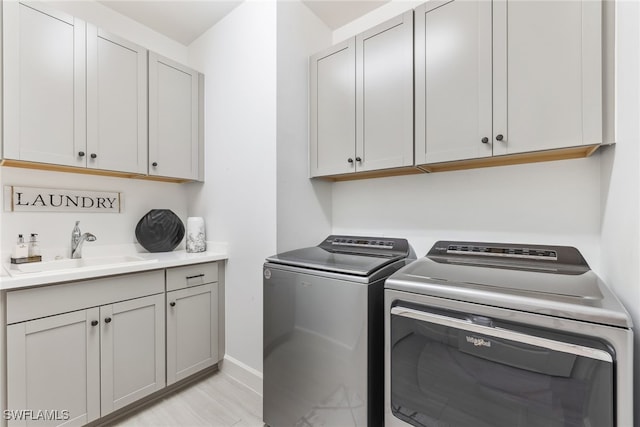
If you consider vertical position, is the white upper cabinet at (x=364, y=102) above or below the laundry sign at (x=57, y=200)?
above

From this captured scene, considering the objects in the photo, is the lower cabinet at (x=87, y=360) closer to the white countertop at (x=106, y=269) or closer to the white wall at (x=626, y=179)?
the white countertop at (x=106, y=269)

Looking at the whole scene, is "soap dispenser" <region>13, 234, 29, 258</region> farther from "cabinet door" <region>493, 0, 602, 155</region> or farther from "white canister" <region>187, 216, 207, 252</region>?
"cabinet door" <region>493, 0, 602, 155</region>

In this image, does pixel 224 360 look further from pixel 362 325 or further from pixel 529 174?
pixel 529 174

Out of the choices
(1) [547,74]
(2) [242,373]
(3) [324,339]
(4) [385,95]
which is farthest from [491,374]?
(2) [242,373]

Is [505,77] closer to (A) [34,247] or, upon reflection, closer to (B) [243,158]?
(B) [243,158]

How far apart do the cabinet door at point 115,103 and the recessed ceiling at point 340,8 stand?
4.13ft

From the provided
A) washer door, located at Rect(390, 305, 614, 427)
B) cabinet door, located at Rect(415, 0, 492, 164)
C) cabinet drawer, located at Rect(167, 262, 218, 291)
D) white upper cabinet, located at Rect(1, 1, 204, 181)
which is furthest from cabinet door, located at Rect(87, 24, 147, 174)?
washer door, located at Rect(390, 305, 614, 427)

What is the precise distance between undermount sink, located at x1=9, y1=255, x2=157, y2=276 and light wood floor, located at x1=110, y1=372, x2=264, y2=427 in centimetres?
88

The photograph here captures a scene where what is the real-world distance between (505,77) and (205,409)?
2396mm

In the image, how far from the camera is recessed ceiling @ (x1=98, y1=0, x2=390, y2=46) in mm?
2002

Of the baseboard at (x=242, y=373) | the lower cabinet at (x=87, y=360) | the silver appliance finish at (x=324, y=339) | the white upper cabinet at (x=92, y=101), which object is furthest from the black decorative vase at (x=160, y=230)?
the silver appliance finish at (x=324, y=339)

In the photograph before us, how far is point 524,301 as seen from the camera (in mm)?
918

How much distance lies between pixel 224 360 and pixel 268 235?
1047 mm

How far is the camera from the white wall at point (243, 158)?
184 cm
